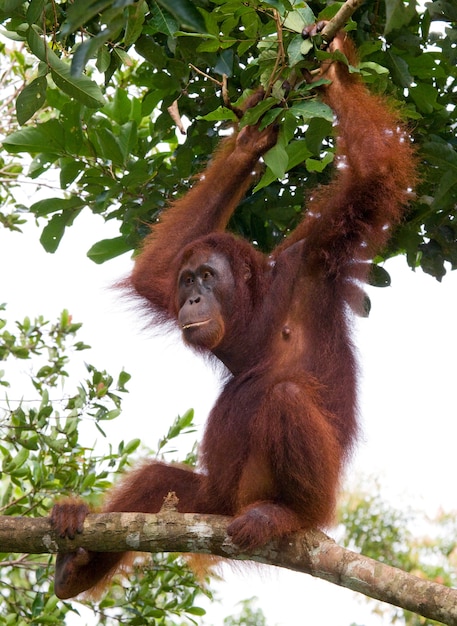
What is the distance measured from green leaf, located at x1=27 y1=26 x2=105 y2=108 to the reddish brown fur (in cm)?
139

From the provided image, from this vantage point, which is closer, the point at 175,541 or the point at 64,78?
the point at 64,78

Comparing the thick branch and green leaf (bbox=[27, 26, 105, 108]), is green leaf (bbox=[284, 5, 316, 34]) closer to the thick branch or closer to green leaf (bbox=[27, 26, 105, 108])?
the thick branch

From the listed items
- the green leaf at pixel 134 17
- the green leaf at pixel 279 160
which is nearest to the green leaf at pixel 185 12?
the green leaf at pixel 134 17

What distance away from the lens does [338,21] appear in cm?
396

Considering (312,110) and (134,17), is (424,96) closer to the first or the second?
(312,110)

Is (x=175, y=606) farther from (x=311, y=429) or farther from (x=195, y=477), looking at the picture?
(x=311, y=429)

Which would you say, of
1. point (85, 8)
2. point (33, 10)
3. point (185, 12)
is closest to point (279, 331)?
point (33, 10)

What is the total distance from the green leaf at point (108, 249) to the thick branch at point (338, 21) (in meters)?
2.52

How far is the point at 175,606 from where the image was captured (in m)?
6.75

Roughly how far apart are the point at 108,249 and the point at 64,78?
2362 millimetres

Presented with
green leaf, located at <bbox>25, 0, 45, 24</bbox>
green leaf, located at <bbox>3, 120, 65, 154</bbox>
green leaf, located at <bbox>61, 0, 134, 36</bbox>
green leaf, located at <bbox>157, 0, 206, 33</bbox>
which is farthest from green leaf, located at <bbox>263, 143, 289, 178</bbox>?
green leaf, located at <bbox>61, 0, 134, 36</bbox>

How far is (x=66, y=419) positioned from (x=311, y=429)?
8.08 feet

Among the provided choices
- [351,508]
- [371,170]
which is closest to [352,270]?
[371,170]

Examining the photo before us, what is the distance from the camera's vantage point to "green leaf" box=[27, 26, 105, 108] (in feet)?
12.1
